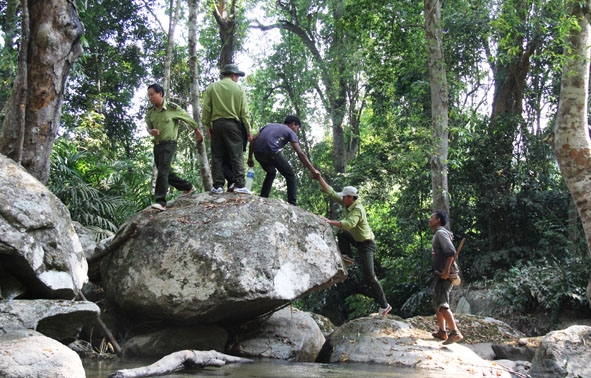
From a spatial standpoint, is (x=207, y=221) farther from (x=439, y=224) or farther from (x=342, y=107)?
(x=342, y=107)

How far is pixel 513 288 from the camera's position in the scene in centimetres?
1191

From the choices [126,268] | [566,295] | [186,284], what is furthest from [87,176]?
[566,295]

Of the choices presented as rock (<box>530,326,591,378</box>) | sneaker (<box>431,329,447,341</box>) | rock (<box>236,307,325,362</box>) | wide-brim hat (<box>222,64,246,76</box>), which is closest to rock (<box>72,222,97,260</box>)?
rock (<box>236,307,325,362</box>)

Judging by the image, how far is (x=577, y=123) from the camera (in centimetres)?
936

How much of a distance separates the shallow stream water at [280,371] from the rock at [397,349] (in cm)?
30

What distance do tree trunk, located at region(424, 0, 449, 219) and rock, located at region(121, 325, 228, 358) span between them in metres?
6.80

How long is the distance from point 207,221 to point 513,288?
7603mm

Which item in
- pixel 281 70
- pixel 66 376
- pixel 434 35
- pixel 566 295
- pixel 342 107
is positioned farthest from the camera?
pixel 281 70

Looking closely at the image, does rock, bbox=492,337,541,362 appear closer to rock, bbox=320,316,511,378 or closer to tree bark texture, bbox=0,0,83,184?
rock, bbox=320,316,511,378

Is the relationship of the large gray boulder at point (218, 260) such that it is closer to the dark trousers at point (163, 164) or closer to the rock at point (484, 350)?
the dark trousers at point (163, 164)

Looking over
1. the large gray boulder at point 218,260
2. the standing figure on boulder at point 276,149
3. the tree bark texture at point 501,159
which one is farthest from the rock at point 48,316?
the tree bark texture at point 501,159

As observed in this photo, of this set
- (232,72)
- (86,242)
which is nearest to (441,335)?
(232,72)

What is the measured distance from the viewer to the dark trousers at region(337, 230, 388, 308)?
8383 millimetres

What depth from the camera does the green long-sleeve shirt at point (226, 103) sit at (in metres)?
8.01
